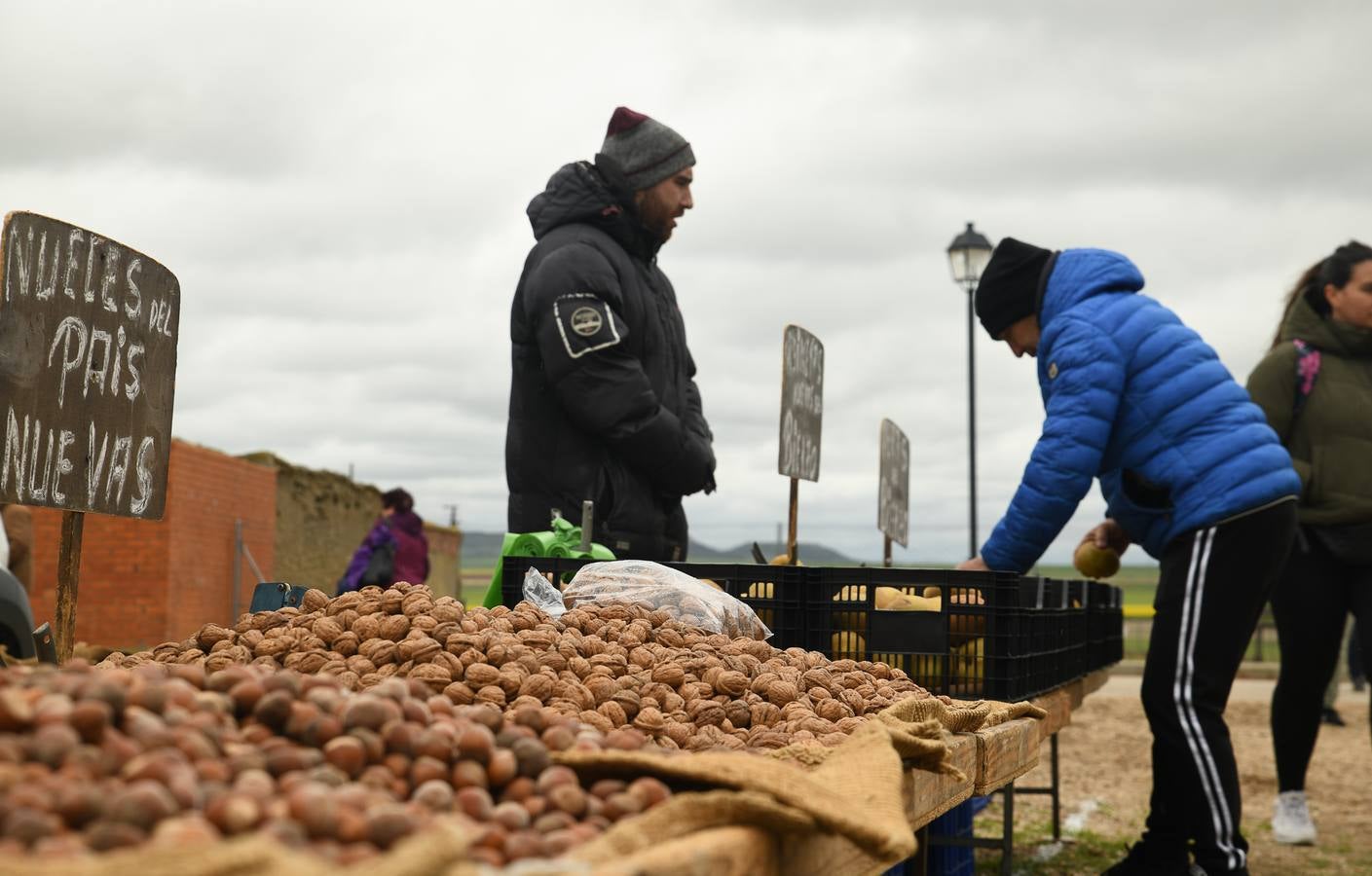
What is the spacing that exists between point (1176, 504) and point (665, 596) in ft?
5.41

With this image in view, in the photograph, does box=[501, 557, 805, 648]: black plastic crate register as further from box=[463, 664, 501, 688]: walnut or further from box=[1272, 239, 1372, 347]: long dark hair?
box=[1272, 239, 1372, 347]: long dark hair

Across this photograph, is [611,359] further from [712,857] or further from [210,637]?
[712,857]

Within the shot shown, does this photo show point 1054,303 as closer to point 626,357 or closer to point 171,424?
point 626,357

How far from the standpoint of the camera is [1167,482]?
4199mm

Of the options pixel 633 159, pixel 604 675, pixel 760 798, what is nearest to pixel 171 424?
pixel 604 675

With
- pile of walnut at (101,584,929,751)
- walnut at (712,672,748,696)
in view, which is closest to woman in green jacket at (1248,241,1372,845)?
pile of walnut at (101,584,929,751)

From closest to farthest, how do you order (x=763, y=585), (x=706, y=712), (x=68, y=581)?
(x=706, y=712) < (x=68, y=581) < (x=763, y=585)

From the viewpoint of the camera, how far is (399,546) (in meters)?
13.2

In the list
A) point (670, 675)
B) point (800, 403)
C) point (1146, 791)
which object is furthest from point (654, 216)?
point (1146, 791)

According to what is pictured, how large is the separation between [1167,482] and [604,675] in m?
2.23

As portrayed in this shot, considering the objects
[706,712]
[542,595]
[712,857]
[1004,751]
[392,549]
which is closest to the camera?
[712,857]

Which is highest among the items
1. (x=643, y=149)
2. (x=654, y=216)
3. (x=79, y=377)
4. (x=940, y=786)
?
(x=643, y=149)

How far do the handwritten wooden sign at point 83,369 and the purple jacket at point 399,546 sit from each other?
9.24m

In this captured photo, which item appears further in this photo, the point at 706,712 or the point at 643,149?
the point at 643,149
